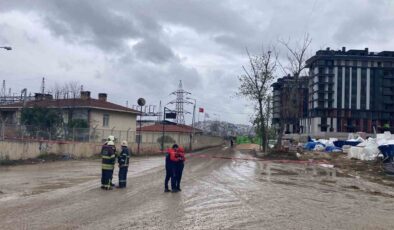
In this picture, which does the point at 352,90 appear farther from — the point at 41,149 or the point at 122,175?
the point at 122,175

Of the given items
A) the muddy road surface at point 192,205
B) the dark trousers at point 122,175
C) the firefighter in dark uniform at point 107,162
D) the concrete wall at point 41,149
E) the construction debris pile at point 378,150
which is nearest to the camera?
the muddy road surface at point 192,205

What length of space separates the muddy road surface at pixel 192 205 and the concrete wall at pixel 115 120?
3081 centimetres

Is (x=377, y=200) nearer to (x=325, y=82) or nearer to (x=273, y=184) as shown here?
(x=273, y=184)

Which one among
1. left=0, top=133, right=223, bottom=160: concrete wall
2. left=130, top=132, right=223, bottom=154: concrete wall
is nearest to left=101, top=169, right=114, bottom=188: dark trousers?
left=0, top=133, right=223, bottom=160: concrete wall

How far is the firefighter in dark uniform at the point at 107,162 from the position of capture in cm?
1702

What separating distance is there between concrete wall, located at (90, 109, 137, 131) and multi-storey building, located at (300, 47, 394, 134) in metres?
95.3

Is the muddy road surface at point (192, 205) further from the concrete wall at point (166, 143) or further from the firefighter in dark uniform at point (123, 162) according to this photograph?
the concrete wall at point (166, 143)

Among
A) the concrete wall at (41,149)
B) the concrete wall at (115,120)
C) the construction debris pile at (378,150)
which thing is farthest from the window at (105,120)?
the construction debris pile at (378,150)

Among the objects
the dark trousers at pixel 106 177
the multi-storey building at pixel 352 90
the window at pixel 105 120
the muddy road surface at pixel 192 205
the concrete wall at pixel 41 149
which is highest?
the multi-storey building at pixel 352 90

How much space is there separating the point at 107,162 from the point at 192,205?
4248 mm

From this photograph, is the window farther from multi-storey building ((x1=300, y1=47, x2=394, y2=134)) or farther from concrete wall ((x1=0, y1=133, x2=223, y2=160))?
multi-storey building ((x1=300, y1=47, x2=394, y2=134))

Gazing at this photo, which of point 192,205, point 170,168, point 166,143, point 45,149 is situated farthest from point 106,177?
point 166,143

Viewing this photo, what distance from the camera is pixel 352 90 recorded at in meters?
147

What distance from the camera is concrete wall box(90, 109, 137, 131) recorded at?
52406 mm
